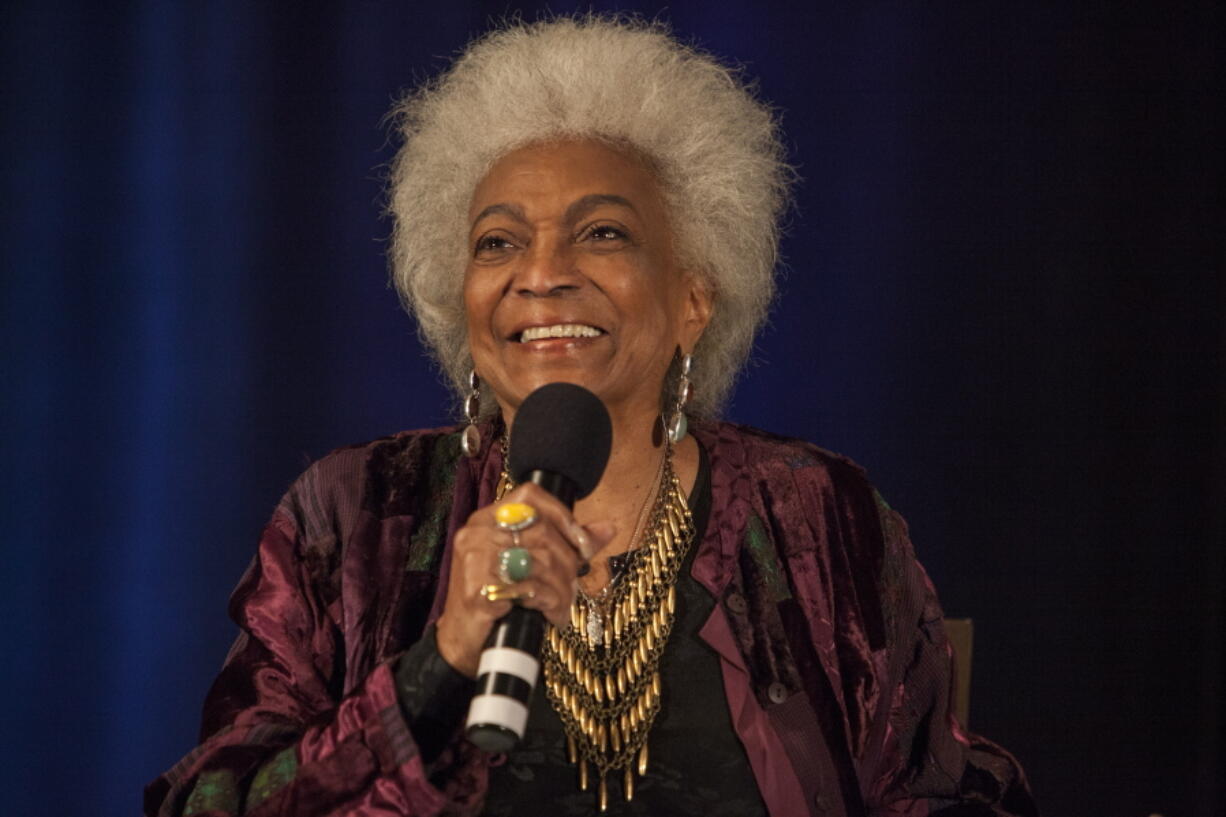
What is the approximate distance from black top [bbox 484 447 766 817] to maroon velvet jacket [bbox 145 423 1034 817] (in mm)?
25

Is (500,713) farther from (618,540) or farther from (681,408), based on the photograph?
(681,408)

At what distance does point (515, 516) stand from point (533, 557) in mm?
40

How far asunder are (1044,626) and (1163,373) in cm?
61

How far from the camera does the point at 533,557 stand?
1.13m

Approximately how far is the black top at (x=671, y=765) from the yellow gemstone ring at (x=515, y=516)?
569 millimetres

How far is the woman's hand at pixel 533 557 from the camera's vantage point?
113 cm

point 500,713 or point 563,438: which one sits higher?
point 563,438

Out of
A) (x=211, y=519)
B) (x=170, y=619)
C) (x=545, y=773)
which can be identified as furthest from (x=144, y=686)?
(x=545, y=773)

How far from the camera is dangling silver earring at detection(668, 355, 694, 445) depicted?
6.14 ft

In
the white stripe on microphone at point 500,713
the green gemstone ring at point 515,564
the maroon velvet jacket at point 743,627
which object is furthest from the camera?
the maroon velvet jacket at point 743,627

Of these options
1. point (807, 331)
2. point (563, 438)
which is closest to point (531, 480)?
point (563, 438)

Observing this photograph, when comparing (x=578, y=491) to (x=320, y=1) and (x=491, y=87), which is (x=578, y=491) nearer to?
(x=491, y=87)

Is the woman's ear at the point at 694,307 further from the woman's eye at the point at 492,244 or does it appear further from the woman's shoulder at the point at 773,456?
the woman's eye at the point at 492,244

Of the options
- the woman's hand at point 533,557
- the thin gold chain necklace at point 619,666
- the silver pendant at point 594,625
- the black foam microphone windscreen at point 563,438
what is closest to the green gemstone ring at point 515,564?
the woman's hand at point 533,557
